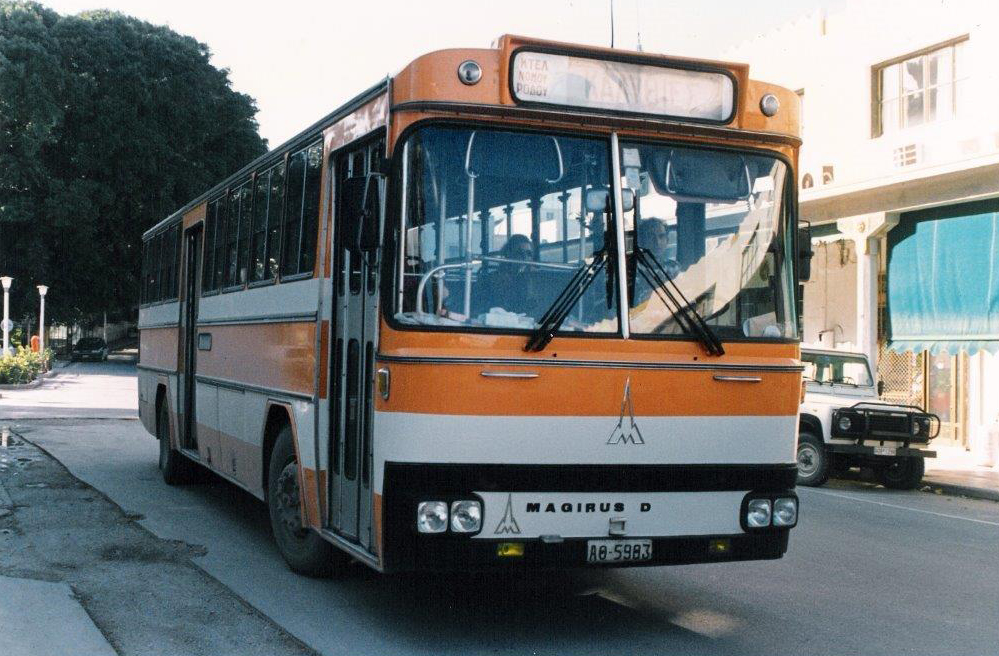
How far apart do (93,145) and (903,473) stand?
3875 centimetres

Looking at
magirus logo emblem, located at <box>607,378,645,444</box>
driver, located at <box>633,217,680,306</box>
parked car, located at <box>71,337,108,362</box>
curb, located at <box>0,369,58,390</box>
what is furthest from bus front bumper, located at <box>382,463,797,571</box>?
parked car, located at <box>71,337,108,362</box>

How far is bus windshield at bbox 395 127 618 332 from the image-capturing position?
5801 mm

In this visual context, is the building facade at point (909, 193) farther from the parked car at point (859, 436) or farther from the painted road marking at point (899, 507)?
the painted road marking at point (899, 507)

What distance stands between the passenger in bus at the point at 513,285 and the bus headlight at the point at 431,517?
3.34ft

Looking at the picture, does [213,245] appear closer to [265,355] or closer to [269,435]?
[265,355]

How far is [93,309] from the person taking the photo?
4959cm

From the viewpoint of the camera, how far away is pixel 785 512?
636cm

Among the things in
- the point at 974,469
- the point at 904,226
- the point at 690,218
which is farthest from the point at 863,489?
the point at 690,218

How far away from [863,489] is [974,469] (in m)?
3.54

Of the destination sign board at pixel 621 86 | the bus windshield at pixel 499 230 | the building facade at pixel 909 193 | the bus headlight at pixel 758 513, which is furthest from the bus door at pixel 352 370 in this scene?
the building facade at pixel 909 193

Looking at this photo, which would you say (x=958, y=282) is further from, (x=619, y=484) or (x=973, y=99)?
(x=619, y=484)

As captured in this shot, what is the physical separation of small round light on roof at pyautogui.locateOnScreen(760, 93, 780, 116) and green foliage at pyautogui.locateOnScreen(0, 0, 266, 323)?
42.2 meters

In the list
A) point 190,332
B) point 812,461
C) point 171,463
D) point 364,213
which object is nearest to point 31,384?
point 171,463

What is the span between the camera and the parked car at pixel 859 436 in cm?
1512
